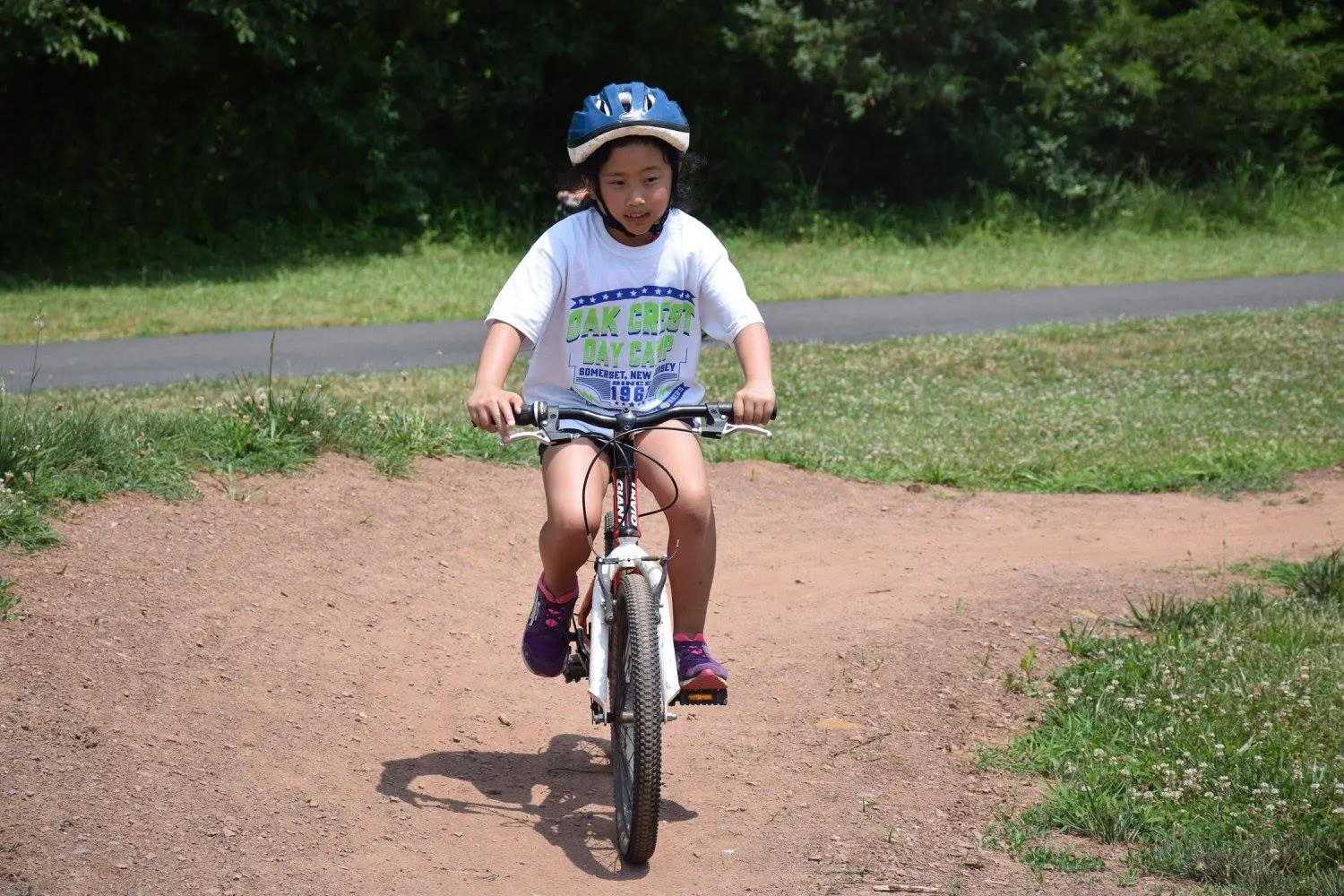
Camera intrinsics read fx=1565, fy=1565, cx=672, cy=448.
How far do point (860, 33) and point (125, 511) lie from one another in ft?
48.3

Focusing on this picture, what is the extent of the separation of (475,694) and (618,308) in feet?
5.90

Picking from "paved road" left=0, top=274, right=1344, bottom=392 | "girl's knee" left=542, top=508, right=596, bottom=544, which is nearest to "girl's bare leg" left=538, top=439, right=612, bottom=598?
"girl's knee" left=542, top=508, right=596, bottom=544

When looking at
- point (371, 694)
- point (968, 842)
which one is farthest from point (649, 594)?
point (371, 694)

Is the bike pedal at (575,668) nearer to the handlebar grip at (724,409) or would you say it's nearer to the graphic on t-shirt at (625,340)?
the graphic on t-shirt at (625,340)

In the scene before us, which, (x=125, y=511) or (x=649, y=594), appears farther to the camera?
(x=125, y=511)

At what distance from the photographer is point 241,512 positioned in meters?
6.52

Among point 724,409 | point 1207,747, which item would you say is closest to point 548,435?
point 724,409

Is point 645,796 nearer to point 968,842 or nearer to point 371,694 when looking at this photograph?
point 968,842

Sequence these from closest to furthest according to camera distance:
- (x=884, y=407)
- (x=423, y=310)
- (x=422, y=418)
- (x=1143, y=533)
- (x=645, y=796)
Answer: (x=645, y=796) < (x=1143, y=533) < (x=422, y=418) < (x=884, y=407) < (x=423, y=310)

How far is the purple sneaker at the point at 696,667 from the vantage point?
429 cm

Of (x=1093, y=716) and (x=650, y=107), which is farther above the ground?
(x=650, y=107)

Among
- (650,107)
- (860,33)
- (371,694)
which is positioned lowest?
(371,694)

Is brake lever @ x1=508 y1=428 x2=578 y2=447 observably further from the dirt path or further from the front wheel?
the dirt path

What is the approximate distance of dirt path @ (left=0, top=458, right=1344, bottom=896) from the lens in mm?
4062
